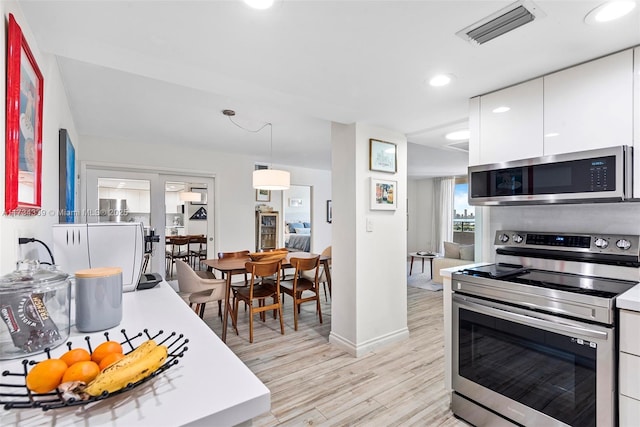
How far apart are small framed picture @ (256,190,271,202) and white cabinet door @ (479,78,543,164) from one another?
5.39 metres

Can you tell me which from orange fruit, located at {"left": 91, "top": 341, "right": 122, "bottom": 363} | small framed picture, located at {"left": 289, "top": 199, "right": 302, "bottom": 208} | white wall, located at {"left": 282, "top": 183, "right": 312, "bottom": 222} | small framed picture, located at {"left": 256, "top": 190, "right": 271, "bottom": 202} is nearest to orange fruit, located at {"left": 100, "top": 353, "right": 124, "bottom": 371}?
orange fruit, located at {"left": 91, "top": 341, "right": 122, "bottom": 363}

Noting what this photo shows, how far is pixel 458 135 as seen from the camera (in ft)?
10.9

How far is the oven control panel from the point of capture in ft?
5.39

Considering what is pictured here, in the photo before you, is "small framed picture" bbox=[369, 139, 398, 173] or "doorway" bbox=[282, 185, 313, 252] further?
"doorway" bbox=[282, 185, 313, 252]

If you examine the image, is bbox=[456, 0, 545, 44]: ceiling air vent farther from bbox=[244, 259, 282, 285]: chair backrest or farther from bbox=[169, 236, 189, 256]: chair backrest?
bbox=[169, 236, 189, 256]: chair backrest

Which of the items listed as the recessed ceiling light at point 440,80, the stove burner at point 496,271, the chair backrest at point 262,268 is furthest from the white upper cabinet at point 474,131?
the chair backrest at point 262,268

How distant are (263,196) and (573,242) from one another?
5.96 meters

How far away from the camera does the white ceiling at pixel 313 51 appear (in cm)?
132

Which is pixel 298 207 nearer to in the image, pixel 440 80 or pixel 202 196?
pixel 202 196

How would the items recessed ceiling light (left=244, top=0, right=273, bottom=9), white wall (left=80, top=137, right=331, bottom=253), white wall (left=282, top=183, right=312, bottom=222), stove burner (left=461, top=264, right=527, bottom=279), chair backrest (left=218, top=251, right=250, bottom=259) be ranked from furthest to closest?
white wall (left=282, top=183, right=312, bottom=222), white wall (left=80, top=137, right=331, bottom=253), chair backrest (left=218, top=251, right=250, bottom=259), stove burner (left=461, top=264, right=527, bottom=279), recessed ceiling light (left=244, top=0, right=273, bottom=9)

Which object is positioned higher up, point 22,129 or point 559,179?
point 22,129

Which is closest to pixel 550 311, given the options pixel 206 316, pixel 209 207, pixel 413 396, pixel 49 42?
pixel 413 396

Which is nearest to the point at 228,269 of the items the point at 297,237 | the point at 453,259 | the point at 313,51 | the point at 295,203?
the point at 313,51

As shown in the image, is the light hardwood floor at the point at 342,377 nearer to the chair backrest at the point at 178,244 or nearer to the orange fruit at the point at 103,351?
the orange fruit at the point at 103,351
